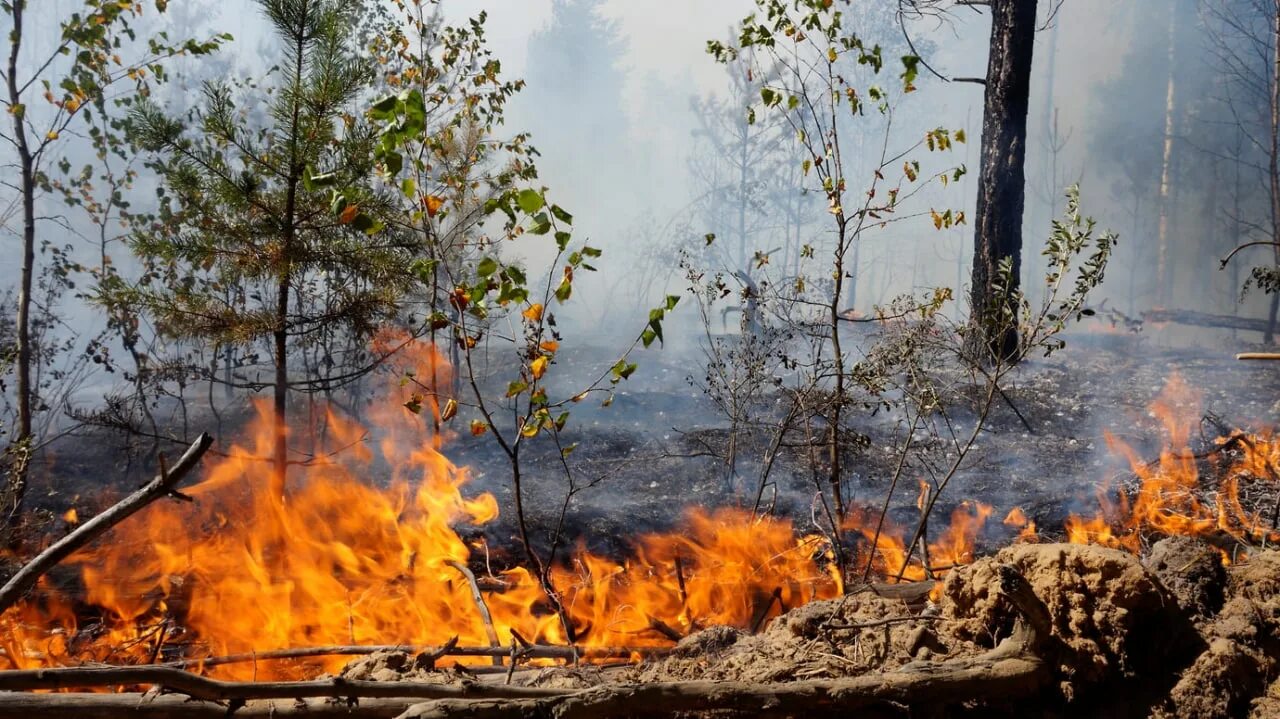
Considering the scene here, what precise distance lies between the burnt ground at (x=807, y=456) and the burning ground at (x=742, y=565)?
5 cm

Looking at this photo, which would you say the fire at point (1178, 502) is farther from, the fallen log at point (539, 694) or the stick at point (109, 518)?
the stick at point (109, 518)

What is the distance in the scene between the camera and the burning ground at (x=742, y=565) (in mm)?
2252

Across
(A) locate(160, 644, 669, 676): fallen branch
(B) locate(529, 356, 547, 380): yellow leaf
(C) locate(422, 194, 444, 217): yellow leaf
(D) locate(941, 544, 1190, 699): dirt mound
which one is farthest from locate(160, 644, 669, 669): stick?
(C) locate(422, 194, 444, 217): yellow leaf

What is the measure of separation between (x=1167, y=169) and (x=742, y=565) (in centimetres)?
2704

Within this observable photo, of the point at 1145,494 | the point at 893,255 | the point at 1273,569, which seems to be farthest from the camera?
the point at 893,255

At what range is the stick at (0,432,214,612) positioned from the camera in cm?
202

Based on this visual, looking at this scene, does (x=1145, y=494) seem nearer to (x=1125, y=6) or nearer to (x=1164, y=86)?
(x=1164, y=86)

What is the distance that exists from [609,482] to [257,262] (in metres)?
4.56

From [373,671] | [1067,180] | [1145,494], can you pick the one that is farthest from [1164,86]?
[373,671]

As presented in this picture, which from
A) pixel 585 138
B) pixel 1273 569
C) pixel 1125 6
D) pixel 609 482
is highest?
pixel 1125 6

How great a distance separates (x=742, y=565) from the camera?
5406 millimetres

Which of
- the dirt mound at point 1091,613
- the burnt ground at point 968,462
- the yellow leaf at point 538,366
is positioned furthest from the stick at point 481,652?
the burnt ground at point 968,462

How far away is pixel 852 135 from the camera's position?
92.9ft

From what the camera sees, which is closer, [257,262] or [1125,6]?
[257,262]
